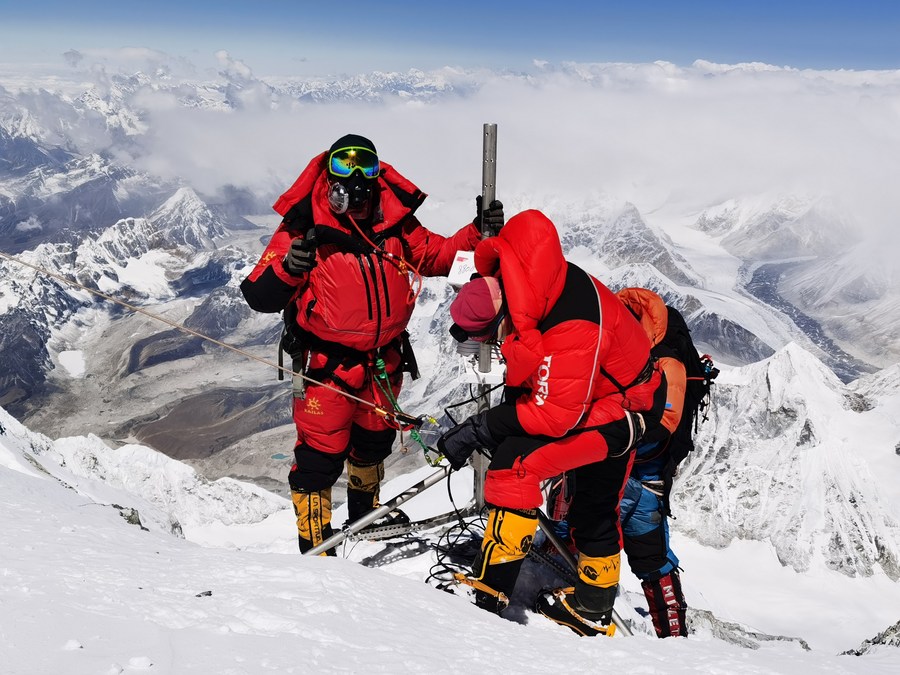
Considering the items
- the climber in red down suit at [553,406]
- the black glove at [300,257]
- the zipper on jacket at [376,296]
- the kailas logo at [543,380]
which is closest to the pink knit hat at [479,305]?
the climber in red down suit at [553,406]

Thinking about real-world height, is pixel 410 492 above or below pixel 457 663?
below

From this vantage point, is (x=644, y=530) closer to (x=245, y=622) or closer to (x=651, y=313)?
(x=651, y=313)

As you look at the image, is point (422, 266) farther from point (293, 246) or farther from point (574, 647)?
point (574, 647)

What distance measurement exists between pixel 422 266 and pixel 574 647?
416 centimetres

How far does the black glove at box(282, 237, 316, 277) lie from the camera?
5.94m

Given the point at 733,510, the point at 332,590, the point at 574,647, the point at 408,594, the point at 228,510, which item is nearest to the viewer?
the point at 574,647

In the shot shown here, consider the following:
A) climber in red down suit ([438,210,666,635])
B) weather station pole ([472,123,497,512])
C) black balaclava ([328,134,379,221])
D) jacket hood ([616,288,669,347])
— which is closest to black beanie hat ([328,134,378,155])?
black balaclava ([328,134,379,221])

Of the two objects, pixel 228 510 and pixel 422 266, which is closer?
pixel 422 266

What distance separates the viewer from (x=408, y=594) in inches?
205

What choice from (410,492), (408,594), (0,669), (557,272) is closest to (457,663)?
(408,594)

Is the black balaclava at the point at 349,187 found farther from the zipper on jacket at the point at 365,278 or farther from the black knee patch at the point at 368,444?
the black knee patch at the point at 368,444

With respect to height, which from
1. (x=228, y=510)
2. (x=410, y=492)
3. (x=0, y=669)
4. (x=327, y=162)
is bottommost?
(x=228, y=510)

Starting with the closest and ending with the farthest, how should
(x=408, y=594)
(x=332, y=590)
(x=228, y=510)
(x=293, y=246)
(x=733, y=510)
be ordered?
(x=332, y=590)
(x=408, y=594)
(x=293, y=246)
(x=733, y=510)
(x=228, y=510)

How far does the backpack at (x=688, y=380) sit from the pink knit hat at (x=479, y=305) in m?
2.46
